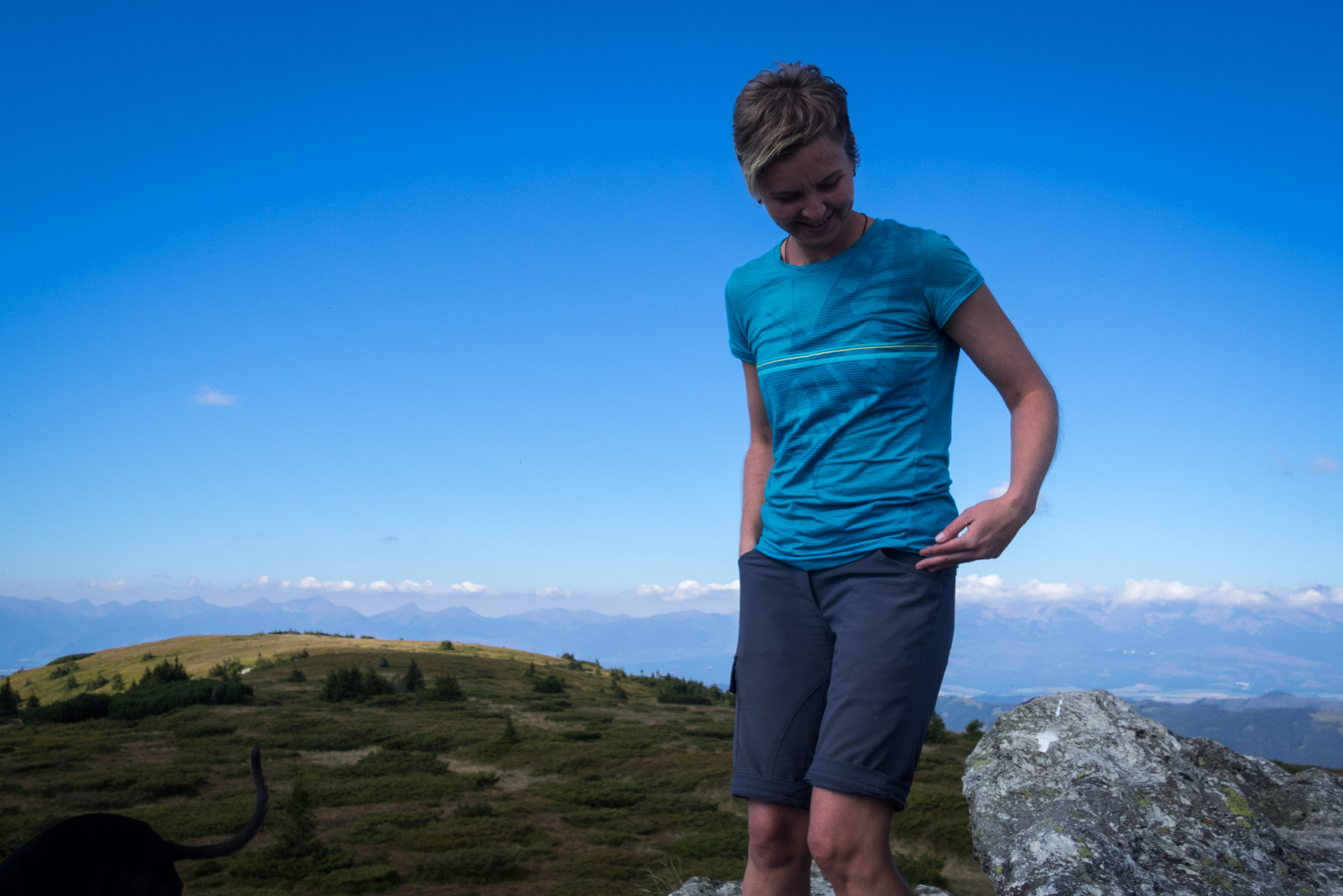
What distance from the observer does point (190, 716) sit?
50.5 feet

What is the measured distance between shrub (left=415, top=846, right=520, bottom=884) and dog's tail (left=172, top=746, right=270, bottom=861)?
302 cm

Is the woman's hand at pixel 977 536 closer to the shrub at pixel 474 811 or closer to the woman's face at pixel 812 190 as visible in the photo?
the woman's face at pixel 812 190

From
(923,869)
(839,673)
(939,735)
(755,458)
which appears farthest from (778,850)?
(939,735)

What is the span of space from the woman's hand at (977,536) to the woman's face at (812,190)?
83cm

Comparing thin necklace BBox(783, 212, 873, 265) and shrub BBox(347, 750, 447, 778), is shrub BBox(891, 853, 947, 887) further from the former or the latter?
shrub BBox(347, 750, 447, 778)

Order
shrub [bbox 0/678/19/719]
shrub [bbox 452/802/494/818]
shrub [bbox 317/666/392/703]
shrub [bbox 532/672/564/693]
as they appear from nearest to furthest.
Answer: shrub [bbox 452/802/494/818] < shrub [bbox 0/678/19/719] < shrub [bbox 317/666/392/703] < shrub [bbox 532/672/564/693]

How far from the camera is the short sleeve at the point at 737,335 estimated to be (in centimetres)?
272

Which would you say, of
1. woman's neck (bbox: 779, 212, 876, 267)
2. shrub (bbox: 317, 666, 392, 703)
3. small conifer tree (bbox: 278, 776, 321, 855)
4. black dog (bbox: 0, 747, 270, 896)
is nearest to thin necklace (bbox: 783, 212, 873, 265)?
woman's neck (bbox: 779, 212, 876, 267)

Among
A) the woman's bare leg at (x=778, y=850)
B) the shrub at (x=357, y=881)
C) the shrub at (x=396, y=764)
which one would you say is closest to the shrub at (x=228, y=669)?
the shrub at (x=396, y=764)

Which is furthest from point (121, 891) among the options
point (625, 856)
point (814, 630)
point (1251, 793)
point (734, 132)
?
point (1251, 793)

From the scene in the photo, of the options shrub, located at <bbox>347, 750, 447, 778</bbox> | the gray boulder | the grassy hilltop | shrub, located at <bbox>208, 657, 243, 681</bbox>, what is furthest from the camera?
shrub, located at <bbox>208, 657, 243, 681</bbox>

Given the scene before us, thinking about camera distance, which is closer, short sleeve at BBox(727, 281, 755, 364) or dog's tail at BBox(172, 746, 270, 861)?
short sleeve at BBox(727, 281, 755, 364)

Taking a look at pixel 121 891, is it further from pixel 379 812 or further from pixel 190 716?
pixel 190 716

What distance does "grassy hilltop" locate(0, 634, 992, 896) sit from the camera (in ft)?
23.0
